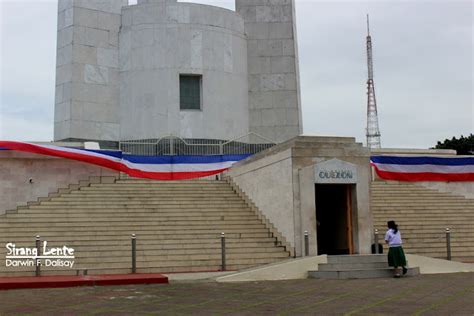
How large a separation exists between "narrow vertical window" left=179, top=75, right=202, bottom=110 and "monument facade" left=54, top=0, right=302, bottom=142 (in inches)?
2.0

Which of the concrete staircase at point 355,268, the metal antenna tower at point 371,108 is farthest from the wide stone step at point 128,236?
the metal antenna tower at point 371,108

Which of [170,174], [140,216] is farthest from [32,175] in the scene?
[170,174]

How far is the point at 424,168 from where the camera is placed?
84.4 feet

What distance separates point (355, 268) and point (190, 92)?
17.9 metres

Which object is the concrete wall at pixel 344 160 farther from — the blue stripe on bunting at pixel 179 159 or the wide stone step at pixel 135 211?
the blue stripe on bunting at pixel 179 159

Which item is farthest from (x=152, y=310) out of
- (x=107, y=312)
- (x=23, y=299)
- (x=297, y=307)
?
(x=23, y=299)

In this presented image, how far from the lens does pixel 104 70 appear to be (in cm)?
3105

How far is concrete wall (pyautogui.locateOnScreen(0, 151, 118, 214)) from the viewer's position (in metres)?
20.9

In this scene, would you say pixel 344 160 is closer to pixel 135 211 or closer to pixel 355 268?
pixel 355 268

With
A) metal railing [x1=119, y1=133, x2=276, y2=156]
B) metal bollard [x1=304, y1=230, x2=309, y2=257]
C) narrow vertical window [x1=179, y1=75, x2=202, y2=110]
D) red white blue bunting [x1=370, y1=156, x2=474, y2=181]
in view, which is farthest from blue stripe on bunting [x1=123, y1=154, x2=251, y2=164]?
metal bollard [x1=304, y1=230, x2=309, y2=257]

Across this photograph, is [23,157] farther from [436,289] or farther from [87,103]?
[436,289]

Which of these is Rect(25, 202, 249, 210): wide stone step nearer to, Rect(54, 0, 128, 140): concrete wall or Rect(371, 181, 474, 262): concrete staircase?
Rect(371, 181, 474, 262): concrete staircase

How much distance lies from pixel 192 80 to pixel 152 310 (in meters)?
22.6

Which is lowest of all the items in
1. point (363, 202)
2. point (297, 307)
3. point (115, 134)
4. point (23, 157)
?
point (297, 307)
